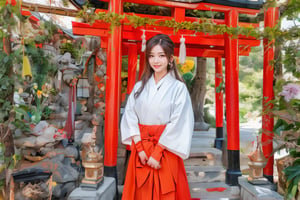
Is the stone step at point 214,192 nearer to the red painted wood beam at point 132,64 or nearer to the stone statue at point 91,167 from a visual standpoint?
the stone statue at point 91,167

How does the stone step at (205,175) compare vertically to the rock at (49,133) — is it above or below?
below

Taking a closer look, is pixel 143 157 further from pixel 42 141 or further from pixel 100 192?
pixel 42 141

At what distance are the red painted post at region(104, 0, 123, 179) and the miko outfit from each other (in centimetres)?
123

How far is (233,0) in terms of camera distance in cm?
371

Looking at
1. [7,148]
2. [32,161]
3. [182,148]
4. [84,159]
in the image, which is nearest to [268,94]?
[182,148]

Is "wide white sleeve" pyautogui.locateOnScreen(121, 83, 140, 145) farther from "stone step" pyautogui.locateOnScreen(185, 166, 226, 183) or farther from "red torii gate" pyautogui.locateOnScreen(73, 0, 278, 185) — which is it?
"stone step" pyautogui.locateOnScreen(185, 166, 226, 183)

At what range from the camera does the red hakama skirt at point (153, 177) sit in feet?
6.65

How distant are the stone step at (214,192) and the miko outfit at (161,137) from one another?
1845 millimetres

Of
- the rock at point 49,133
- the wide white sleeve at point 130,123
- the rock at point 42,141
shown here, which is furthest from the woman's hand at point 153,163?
the rock at point 49,133

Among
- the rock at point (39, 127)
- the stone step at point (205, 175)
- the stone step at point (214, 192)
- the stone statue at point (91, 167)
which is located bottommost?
the stone step at point (214, 192)

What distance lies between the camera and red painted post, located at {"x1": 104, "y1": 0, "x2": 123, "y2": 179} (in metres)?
3.38

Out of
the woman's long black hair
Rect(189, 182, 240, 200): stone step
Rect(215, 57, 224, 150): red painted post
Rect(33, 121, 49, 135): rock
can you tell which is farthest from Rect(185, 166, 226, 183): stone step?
Rect(33, 121, 49, 135): rock

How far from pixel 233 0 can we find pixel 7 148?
3.97 metres

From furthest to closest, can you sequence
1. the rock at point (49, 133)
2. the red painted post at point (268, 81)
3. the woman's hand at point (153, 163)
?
the rock at point (49, 133)
the red painted post at point (268, 81)
the woman's hand at point (153, 163)
